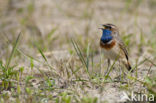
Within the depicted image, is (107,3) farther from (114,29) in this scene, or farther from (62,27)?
(114,29)

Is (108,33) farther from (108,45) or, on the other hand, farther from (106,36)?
(108,45)

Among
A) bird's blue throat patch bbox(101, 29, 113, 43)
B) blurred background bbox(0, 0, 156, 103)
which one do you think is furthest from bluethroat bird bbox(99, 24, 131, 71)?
blurred background bbox(0, 0, 156, 103)

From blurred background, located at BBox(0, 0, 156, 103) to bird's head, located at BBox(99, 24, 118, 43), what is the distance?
910 millimetres

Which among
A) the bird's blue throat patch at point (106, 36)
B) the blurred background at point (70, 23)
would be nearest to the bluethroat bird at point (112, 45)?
the bird's blue throat patch at point (106, 36)

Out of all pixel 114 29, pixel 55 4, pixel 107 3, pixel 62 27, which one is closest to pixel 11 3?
pixel 55 4

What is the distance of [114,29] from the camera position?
596 cm

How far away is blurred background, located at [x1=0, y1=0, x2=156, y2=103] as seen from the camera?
7355mm

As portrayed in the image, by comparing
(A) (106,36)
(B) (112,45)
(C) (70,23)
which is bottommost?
(B) (112,45)

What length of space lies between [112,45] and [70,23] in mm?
3237

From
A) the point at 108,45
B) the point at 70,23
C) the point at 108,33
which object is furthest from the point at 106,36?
the point at 70,23

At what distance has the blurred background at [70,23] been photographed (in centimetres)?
736

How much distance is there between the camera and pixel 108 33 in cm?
592

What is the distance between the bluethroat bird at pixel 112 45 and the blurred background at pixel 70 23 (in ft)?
2.62

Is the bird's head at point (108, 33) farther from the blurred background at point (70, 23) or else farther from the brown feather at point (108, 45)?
the blurred background at point (70, 23)
